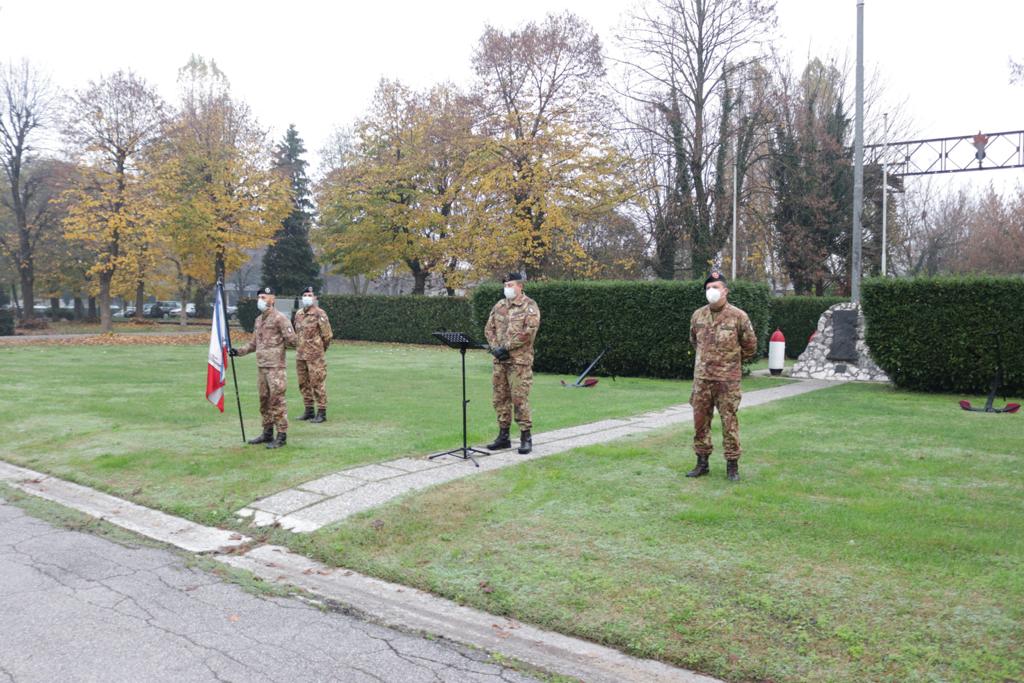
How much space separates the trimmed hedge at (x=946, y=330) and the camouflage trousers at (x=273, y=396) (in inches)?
478

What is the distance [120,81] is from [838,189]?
34.4 meters

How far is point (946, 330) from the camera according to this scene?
1475 cm

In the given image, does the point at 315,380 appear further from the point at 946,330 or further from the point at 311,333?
the point at 946,330

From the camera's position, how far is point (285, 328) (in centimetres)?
931

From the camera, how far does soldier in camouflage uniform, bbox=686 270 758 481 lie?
23.7 feet

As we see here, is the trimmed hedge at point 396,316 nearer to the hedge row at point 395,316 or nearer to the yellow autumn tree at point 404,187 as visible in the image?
the hedge row at point 395,316

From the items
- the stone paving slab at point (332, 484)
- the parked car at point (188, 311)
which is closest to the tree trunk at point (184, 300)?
the parked car at point (188, 311)

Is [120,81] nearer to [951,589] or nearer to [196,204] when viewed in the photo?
[196,204]

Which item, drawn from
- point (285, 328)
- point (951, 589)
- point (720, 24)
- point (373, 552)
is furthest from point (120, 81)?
point (951, 589)

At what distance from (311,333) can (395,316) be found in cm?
2419

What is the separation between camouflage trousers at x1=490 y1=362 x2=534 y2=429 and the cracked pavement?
13.2 ft

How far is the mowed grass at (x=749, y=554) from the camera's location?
394 centimetres

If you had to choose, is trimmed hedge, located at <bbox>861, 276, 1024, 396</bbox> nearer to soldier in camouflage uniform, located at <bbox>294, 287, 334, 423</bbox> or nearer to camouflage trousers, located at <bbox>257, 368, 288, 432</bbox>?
soldier in camouflage uniform, located at <bbox>294, 287, 334, 423</bbox>

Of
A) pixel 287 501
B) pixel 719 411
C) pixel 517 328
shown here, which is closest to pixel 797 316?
pixel 517 328
